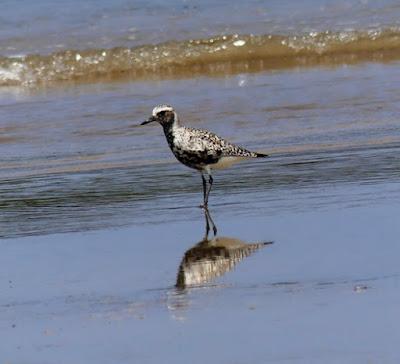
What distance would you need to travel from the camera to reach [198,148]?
28.4 ft

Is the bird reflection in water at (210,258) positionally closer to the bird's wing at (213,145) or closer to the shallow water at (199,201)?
the shallow water at (199,201)

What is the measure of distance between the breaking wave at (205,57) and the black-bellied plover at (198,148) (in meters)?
7.25

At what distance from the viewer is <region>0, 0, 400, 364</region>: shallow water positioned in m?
5.27

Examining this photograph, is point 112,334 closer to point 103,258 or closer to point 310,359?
point 310,359

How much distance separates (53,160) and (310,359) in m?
6.08

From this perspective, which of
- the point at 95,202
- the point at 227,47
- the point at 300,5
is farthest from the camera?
the point at 300,5

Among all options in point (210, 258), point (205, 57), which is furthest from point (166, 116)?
point (205, 57)

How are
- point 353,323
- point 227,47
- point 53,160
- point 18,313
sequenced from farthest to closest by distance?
point 227,47
point 53,160
point 18,313
point 353,323

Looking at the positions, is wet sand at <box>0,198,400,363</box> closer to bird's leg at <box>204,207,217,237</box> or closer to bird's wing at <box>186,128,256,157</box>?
bird's leg at <box>204,207,217,237</box>

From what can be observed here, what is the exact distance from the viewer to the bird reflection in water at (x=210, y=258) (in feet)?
20.5

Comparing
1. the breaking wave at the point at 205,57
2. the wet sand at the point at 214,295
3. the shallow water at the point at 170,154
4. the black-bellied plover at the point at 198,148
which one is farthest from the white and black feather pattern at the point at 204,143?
the breaking wave at the point at 205,57

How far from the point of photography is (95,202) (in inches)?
333

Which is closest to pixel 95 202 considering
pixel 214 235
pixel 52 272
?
pixel 214 235

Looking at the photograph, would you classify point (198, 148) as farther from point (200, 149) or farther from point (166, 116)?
point (166, 116)
